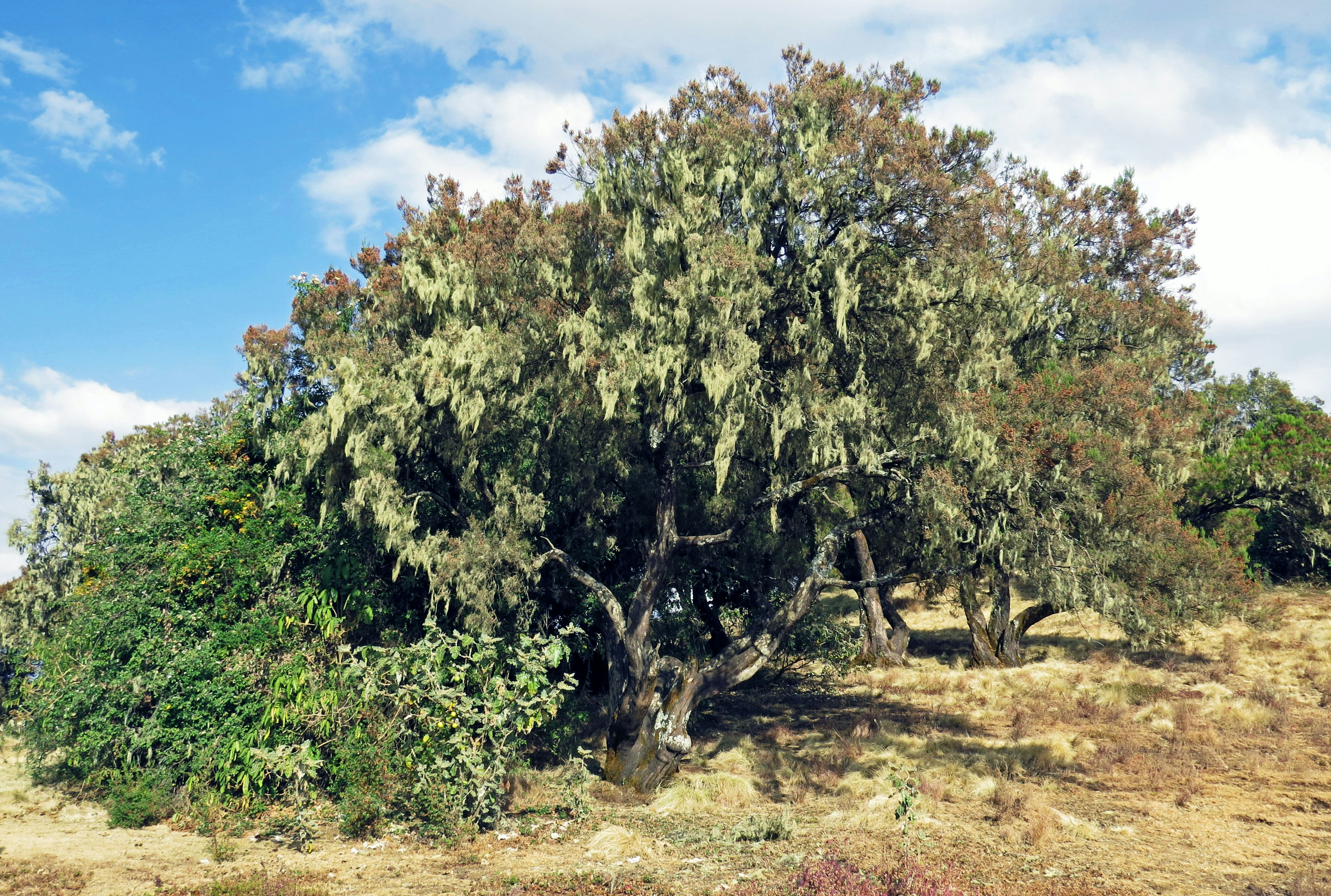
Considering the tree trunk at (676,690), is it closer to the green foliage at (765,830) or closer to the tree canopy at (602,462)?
the tree canopy at (602,462)

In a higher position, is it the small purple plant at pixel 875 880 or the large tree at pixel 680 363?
the large tree at pixel 680 363

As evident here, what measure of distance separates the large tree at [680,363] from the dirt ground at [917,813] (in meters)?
2.71

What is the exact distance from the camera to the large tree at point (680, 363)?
1352 cm

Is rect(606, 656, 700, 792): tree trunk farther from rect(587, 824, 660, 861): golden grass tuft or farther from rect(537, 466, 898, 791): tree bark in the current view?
rect(587, 824, 660, 861): golden grass tuft

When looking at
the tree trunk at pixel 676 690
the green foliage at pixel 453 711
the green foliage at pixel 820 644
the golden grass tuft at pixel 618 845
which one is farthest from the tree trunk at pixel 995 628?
the golden grass tuft at pixel 618 845

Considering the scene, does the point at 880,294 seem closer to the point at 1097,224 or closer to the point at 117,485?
the point at 1097,224

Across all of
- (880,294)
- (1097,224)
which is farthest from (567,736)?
(1097,224)

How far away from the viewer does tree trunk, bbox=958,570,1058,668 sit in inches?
996

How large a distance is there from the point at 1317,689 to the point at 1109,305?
34.3 ft

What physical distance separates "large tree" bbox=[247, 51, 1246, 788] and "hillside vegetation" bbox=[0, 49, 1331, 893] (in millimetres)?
80

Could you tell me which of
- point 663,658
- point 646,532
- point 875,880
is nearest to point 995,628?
point 646,532

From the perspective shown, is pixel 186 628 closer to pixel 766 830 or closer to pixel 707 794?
pixel 707 794

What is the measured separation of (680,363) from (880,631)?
677 inches

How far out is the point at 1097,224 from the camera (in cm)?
2453
